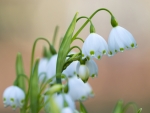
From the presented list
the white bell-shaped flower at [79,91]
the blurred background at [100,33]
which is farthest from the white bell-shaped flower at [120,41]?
the blurred background at [100,33]

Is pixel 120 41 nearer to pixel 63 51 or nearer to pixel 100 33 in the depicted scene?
pixel 63 51

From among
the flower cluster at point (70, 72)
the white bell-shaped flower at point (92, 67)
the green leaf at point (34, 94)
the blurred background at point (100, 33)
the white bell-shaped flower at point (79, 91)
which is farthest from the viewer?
the blurred background at point (100, 33)

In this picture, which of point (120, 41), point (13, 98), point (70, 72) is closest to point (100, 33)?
point (70, 72)

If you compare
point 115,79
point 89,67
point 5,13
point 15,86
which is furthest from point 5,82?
point 89,67

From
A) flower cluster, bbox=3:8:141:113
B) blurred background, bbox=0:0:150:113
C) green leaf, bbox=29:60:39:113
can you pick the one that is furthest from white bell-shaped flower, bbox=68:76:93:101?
blurred background, bbox=0:0:150:113

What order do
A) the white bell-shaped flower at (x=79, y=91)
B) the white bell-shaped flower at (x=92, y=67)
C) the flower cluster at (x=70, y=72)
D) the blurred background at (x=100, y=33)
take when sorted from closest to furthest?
the flower cluster at (x=70, y=72) → the white bell-shaped flower at (x=92, y=67) → the white bell-shaped flower at (x=79, y=91) → the blurred background at (x=100, y=33)

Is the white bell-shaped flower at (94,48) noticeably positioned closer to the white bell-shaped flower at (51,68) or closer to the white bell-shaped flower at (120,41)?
the white bell-shaped flower at (120,41)

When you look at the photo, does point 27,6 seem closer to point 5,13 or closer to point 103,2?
point 5,13
